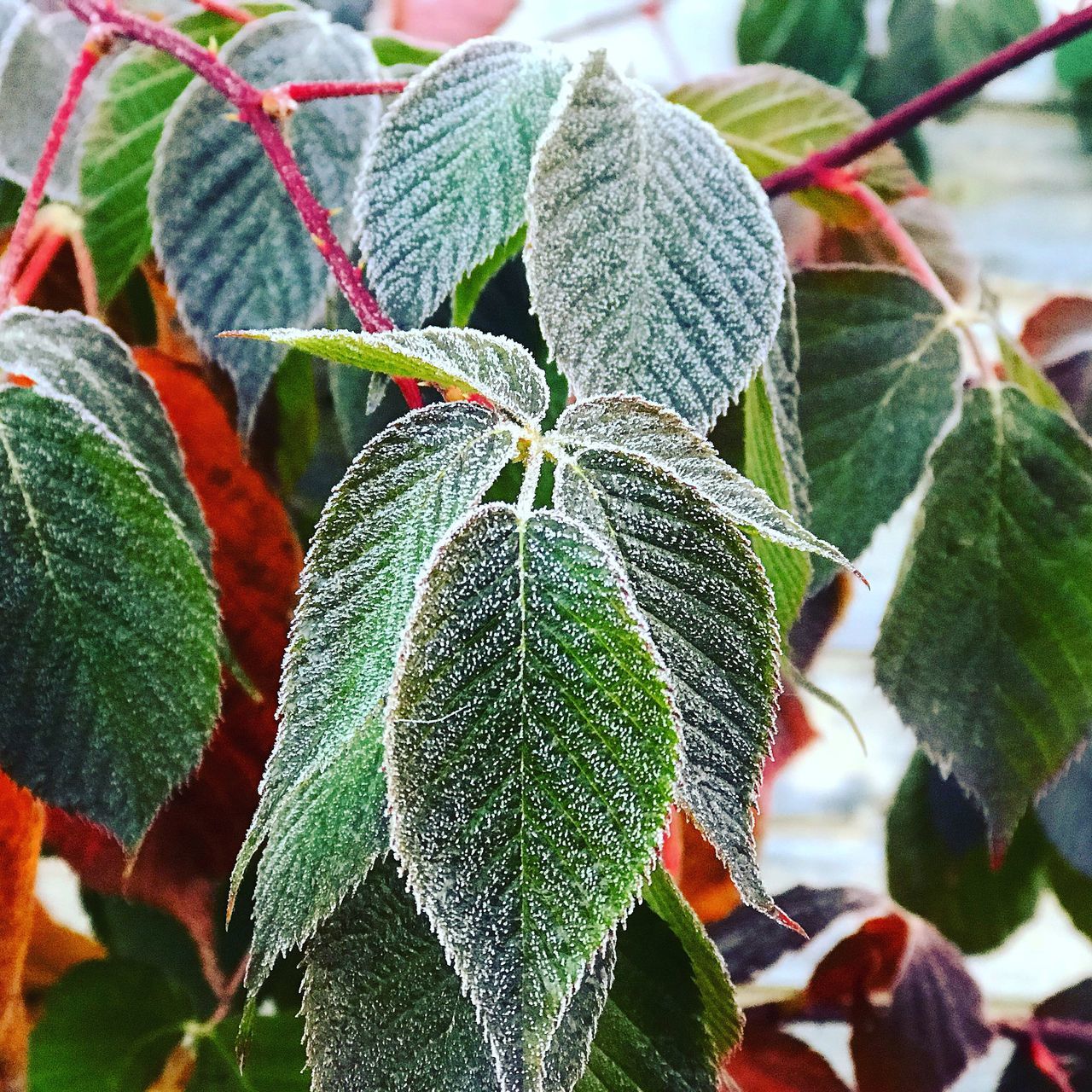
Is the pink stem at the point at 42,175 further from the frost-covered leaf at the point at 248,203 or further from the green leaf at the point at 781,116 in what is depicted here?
the green leaf at the point at 781,116

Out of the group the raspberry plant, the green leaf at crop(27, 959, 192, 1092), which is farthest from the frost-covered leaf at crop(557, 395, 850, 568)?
the green leaf at crop(27, 959, 192, 1092)

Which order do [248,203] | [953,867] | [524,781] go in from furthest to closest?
[953,867] < [248,203] < [524,781]

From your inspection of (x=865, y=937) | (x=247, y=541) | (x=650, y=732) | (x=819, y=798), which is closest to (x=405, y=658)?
(x=650, y=732)

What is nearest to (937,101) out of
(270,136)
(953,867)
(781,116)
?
(781,116)

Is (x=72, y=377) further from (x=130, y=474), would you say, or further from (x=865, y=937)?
(x=865, y=937)

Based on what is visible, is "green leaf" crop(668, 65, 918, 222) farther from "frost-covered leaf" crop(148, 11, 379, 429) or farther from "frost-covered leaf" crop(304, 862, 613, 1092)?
"frost-covered leaf" crop(304, 862, 613, 1092)

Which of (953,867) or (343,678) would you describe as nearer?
(343,678)

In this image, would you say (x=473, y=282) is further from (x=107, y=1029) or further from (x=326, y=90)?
(x=107, y=1029)
